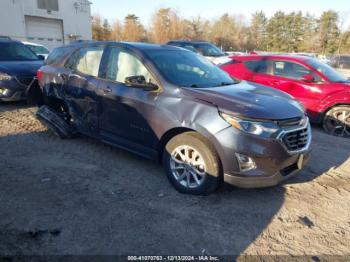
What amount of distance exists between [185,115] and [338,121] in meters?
4.57

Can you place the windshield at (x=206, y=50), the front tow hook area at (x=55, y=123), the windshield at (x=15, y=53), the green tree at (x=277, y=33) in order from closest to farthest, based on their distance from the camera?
the front tow hook area at (x=55, y=123), the windshield at (x=15, y=53), the windshield at (x=206, y=50), the green tree at (x=277, y=33)

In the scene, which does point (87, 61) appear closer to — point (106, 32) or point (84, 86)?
point (84, 86)

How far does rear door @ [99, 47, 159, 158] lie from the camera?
4.19 m

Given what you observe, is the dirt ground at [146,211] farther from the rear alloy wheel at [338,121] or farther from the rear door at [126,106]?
the rear alloy wheel at [338,121]

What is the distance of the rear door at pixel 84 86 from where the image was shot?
4891 millimetres

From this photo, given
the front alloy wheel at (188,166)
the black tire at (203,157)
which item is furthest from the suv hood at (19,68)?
the front alloy wheel at (188,166)

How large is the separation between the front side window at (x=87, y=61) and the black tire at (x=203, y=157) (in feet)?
5.99

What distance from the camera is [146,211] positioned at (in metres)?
3.53

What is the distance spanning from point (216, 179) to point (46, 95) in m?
3.86

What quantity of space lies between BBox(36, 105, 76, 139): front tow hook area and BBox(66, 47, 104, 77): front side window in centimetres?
98

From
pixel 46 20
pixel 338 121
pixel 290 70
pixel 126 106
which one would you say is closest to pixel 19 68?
pixel 126 106

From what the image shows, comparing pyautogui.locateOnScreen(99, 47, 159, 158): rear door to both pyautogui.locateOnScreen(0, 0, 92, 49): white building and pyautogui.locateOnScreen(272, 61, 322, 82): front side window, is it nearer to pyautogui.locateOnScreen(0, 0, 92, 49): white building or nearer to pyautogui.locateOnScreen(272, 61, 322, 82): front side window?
pyautogui.locateOnScreen(272, 61, 322, 82): front side window

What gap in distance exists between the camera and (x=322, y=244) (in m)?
3.10

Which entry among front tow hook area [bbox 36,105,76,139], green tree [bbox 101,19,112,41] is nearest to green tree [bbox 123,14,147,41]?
green tree [bbox 101,19,112,41]
